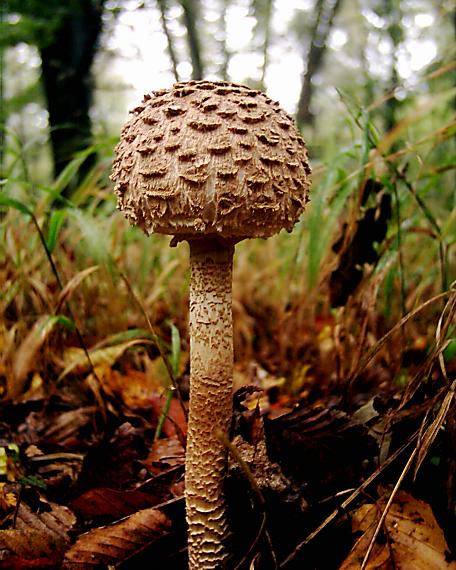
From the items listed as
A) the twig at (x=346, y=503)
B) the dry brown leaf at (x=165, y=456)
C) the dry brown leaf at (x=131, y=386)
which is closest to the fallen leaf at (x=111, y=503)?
the dry brown leaf at (x=165, y=456)

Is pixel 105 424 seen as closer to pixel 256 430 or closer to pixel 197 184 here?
pixel 256 430

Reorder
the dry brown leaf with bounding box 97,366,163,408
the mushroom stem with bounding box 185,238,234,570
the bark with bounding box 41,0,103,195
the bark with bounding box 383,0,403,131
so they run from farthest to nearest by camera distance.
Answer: the bark with bounding box 41,0,103,195 → the bark with bounding box 383,0,403,131 → the dry brown leaf with bounding box 97,366,163,408 → the mushroom stem with bounding box 185,238,234,570

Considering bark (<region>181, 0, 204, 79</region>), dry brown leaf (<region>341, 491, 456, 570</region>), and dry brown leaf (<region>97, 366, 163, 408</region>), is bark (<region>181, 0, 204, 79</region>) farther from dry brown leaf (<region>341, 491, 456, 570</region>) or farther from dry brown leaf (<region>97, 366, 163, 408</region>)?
dry brown leaf (<region>341, 491, 456, 570</region>)

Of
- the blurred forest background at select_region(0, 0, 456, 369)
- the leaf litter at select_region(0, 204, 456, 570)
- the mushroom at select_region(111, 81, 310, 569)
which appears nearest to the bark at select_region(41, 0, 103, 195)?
the blurred forest background at select_region(0, 0, 456, 369)

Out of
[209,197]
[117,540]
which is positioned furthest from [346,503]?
[209,197]

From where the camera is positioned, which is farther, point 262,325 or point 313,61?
point 313,61

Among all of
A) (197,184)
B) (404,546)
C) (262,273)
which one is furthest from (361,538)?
(262,273)

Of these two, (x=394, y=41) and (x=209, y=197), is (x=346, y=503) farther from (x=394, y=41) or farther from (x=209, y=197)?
(x=394, y=41)
